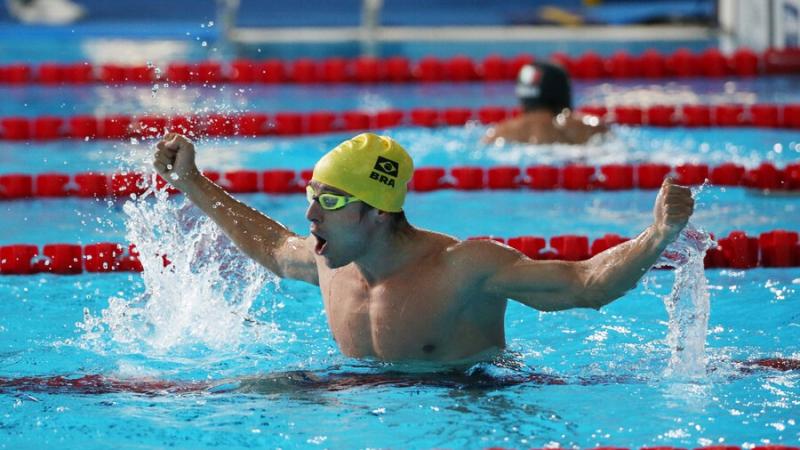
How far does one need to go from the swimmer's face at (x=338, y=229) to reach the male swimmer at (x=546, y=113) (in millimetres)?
3782

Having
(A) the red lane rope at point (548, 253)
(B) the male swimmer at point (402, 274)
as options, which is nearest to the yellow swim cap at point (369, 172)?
(B) the male swimmer at point (402, 274)

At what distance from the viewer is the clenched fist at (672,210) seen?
121 inches

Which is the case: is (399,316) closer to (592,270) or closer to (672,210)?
(592,270)

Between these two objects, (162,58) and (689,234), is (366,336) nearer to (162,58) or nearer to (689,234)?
(689,234)

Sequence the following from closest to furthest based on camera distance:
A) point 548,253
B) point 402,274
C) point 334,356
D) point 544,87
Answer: point 402,274
point 334,356
point 548,253
point 544,87

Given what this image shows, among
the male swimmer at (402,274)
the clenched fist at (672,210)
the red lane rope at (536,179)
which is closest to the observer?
the clenched fist at (672,210)

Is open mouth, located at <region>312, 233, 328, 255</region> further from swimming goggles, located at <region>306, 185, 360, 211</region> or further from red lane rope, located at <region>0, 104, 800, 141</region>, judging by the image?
red lane rope, located at <region>0, 104, 800, 141</region>

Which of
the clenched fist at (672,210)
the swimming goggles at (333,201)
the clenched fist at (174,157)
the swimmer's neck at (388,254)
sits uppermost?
the clenched fist at (174,157)

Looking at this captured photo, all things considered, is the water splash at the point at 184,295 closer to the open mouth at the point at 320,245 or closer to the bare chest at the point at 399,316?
the bare chest at the point at 399,316

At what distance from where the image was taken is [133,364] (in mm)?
4004

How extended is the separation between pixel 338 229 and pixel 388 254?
7.1 inches

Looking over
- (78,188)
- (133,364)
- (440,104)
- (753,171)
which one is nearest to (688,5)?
(440,104)

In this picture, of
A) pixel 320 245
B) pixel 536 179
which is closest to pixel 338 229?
pixel 320 245

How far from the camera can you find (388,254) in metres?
3.50
